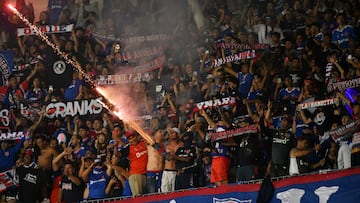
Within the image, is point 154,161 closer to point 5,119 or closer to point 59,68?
point 5,119

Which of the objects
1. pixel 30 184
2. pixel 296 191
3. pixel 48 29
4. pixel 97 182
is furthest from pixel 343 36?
pixel 48 29

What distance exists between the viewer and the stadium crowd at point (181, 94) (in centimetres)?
1001

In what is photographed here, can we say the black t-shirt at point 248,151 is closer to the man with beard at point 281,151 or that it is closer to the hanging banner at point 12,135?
the man with beard at point 281,151

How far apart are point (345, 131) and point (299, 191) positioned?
98 centimetres

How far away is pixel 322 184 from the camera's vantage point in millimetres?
8641

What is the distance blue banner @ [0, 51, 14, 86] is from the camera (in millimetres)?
14172

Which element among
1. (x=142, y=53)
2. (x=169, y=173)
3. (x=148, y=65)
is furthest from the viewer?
(x=142, y=53)

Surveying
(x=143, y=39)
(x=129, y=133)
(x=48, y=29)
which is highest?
(x=48, y=29)

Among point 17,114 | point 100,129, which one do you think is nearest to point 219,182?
point 100,129

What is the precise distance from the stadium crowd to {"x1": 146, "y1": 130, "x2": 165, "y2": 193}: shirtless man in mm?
16

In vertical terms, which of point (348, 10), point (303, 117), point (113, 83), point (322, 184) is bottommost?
point (322, 184)

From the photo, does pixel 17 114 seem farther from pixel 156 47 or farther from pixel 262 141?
pixel 262 141

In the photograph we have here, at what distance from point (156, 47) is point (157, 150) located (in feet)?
11.3

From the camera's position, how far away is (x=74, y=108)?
42.8 feet
